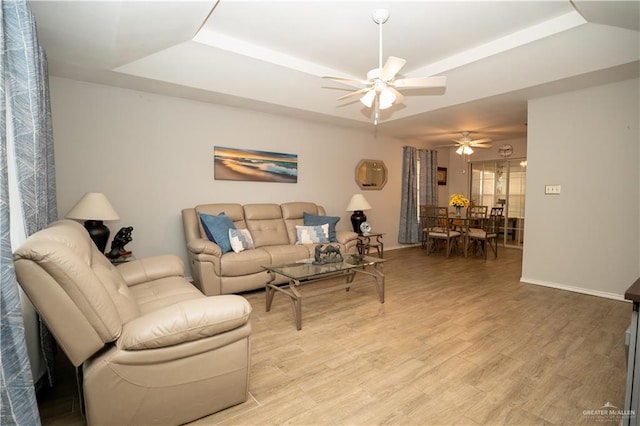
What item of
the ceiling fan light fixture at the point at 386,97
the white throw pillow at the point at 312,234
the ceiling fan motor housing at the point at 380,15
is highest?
the ceiling fan motor housing at the point at 380,15

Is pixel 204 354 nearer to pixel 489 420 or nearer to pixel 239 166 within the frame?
pixel 489 420

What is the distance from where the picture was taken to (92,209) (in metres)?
3.01

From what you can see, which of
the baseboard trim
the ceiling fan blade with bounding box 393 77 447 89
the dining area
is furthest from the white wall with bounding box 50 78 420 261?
the baseboard trim

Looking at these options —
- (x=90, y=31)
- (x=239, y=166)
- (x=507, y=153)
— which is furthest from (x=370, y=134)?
(x=90, y=31)

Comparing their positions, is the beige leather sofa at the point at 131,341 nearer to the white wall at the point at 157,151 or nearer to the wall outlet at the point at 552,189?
the white wall at the point at 157,151

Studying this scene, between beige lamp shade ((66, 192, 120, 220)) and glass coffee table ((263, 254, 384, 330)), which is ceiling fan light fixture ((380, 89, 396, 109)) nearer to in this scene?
glass coffee table ((263, 254, 384, 330))

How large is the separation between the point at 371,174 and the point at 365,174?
181 millimetres

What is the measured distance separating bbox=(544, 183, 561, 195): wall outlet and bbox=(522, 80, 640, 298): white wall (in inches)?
2.0

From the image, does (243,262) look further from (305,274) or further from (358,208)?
(358,208)

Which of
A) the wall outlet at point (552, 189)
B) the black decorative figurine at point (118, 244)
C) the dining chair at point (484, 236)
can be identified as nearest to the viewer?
the black decorative figurine at point (118, 244)

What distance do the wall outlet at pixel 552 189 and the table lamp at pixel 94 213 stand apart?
502cm

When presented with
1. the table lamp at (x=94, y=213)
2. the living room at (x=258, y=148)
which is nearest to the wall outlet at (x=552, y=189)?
the living room at (x=258, y=148)

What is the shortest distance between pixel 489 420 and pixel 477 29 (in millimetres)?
3338

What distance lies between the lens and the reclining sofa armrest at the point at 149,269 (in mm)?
2568
